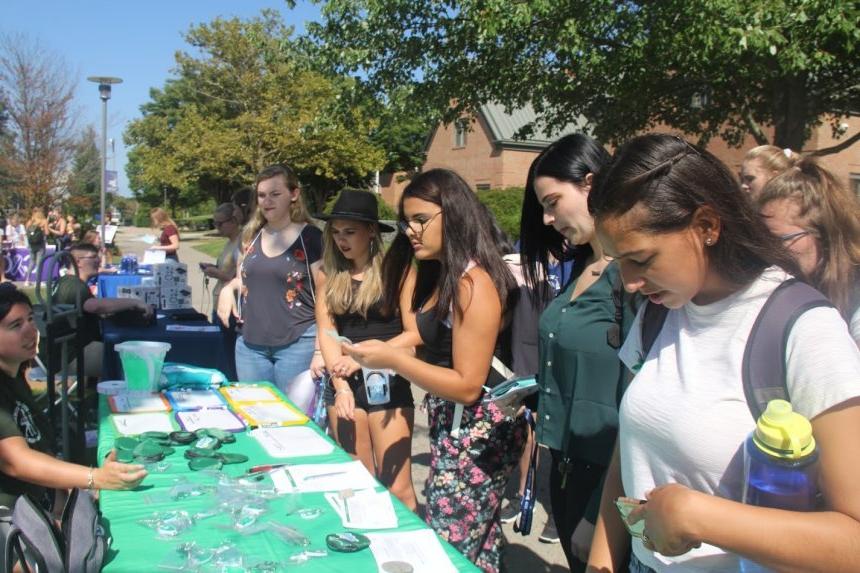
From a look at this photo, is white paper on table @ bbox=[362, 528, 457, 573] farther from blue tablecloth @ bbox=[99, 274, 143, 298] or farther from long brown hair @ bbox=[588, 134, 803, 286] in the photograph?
blue tablecloth @ bbox=[99, 274, 143, 298]

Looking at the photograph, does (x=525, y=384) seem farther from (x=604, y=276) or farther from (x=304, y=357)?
(x=304, y=357)

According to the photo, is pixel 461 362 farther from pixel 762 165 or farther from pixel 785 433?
pixel 762 165

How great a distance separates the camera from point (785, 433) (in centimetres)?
95

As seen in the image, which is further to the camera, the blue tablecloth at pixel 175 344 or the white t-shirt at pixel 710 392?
the blue tablecloth at pixel 175 344

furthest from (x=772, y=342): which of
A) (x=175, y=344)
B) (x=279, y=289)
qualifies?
(x=175, y=344)

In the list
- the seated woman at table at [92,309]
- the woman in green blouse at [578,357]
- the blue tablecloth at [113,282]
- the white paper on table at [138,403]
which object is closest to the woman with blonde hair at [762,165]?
the woman in green blouse at [578,357]

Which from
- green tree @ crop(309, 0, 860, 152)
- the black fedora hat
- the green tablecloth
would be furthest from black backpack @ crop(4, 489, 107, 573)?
green tree @ crop(309, 0, 860, 152)

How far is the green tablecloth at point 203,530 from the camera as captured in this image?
161 centimetres

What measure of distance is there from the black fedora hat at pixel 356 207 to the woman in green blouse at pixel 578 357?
3.86 feet

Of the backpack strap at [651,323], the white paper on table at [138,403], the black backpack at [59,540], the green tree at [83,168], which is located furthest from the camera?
the green tree at [83,168]

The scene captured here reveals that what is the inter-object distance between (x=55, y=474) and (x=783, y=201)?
8.04ft

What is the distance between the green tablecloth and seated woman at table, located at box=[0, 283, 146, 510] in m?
0.08

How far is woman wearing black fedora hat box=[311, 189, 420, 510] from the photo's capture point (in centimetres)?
290

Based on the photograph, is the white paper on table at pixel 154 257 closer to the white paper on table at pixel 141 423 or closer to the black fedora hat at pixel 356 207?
the black fedora hat at pixel 356 207
